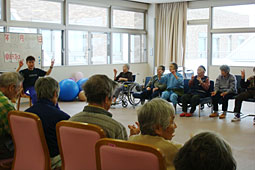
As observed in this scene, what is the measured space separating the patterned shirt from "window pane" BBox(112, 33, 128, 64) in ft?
28.9

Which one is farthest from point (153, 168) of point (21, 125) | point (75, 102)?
point (75, 102)

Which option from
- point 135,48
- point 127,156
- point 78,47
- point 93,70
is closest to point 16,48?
point 78,47

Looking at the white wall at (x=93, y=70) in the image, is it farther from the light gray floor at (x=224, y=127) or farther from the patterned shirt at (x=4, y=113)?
the patterned shirt at (x=4, y=113)

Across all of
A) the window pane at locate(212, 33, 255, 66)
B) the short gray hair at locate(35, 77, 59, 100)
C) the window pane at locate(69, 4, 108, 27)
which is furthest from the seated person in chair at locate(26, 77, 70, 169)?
the window pane at locate(212, 33, 255, 66)

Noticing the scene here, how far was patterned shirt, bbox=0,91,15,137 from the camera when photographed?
2895 millimetres

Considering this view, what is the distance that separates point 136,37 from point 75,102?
4334 mm

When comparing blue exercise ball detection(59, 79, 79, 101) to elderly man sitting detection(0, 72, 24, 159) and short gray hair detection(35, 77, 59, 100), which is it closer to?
elderly man sitting detection(0, 72, 24, 159)

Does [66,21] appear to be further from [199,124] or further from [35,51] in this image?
[199,124]

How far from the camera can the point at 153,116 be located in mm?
2162

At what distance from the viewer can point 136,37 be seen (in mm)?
12492

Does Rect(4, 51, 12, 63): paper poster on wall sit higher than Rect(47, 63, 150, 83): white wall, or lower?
higher

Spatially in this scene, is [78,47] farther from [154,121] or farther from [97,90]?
[154,121]

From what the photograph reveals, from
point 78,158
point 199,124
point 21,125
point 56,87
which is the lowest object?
point 199,124

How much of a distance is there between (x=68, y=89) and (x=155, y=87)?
2.55 m
